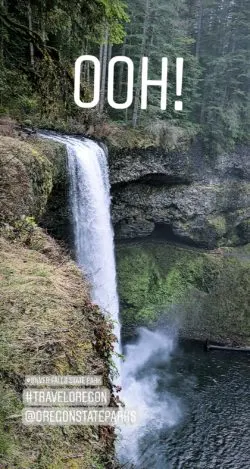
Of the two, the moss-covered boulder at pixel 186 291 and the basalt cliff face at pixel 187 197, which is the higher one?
the basalt cliff face at pixel 187 197

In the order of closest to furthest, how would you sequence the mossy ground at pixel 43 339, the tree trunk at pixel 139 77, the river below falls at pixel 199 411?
the mossy ground at pixel 43 339, the river below falls at pixel 199 411, the tree trunk at pixel 139 77

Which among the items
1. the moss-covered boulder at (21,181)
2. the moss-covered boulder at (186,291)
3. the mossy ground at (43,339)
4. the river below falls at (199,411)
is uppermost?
the moss-covered boulder at (21,181)

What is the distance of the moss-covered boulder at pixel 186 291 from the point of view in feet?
74.1

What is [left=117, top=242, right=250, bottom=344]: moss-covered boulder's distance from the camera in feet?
74.1

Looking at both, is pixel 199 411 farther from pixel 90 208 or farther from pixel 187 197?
pixel 187 197

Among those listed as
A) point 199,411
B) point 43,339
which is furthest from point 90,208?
point 43,339

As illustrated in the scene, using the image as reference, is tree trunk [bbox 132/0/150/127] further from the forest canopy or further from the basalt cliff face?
the basalt cliff face

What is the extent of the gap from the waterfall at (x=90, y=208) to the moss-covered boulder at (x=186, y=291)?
7485 mm

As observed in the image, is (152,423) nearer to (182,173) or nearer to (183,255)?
(183,255)

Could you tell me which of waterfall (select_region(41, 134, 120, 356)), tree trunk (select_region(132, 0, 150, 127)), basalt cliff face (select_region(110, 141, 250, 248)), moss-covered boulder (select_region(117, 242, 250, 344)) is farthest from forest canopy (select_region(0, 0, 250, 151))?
moss-covered boulder (select_region(117, 242, 250, 344))

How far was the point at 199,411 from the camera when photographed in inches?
611

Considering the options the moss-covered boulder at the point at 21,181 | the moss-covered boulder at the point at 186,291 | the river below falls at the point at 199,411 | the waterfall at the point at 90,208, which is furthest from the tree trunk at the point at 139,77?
the river below falls at the point at 199,411

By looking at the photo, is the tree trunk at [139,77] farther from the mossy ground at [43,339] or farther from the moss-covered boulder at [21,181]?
the mossy ground at [43,339]

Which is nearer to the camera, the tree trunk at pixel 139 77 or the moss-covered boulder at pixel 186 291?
the tree trunk at pixel 139 77
